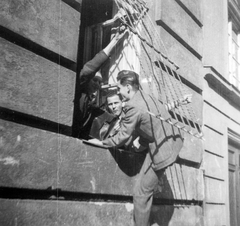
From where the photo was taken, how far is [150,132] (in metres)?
3.38

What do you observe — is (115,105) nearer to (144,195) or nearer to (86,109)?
(86,109)

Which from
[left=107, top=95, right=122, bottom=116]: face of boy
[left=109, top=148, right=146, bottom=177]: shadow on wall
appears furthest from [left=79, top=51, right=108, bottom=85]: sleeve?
[left=109, top=148, right=146, bottom=177]: shadow on wall

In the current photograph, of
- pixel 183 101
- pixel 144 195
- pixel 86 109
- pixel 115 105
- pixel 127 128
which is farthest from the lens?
pixel 115 105

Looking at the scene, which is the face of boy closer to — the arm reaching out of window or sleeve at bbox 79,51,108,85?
sleeve at bbox 79,51,108,85

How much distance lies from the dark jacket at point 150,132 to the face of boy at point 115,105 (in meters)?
0.43

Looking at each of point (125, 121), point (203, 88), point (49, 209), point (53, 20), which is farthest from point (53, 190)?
point (203, 88)

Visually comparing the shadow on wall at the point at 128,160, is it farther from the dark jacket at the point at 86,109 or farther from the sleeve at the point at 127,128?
the dark jacket at the point at 86,109

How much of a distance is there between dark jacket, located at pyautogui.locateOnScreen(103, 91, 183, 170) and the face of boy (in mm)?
434

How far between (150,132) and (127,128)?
0.35m

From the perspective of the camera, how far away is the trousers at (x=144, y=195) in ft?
10.8

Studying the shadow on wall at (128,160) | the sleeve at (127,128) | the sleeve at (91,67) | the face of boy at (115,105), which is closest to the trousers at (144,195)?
the shadow on wall at (128,160)

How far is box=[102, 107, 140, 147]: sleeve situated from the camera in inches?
124

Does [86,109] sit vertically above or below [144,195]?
above

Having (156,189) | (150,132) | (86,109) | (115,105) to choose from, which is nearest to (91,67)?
(86,109)
